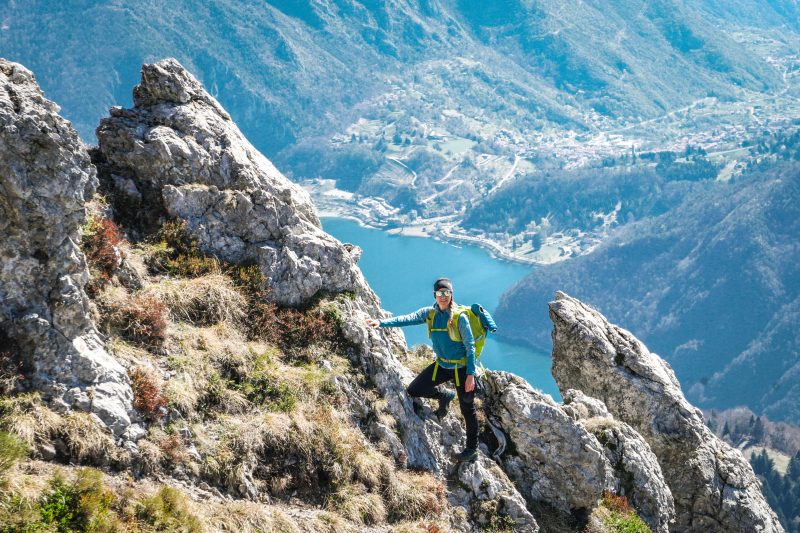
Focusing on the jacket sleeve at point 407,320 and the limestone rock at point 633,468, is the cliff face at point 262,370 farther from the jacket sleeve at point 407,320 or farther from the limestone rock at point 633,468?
the jacket sleeve at point 407,320

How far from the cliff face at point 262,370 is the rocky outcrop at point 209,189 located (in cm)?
3

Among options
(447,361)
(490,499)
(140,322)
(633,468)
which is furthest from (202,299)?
(633,468)

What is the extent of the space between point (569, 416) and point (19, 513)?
9.70m

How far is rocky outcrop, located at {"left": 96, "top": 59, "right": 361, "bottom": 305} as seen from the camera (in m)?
11.9

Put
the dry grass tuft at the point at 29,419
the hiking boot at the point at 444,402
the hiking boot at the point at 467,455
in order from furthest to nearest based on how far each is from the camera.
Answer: the hiking boot at the point at 444,402
the hiking boot at the point at 467,455
the dry grass tuft at the point at 29,419

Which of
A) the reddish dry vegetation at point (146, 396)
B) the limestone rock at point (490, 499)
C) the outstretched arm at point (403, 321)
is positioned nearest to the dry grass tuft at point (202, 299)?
the reddish dry vegetation at point (146, 396)

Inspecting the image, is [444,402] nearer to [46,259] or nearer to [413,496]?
[413,496]

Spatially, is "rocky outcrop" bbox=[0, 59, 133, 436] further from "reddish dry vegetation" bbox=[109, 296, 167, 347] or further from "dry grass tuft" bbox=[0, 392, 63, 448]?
"reddish dry vegetation" bbox=[109, 296, 167, 347]

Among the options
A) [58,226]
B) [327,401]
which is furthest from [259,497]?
[58,226]

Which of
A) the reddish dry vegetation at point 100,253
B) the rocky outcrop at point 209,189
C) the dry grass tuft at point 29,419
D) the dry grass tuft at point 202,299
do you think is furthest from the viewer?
the rocky outcrop at point 209,189

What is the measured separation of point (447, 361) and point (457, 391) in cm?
66

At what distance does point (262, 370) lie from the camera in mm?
10133

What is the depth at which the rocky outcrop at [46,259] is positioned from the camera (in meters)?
7.92

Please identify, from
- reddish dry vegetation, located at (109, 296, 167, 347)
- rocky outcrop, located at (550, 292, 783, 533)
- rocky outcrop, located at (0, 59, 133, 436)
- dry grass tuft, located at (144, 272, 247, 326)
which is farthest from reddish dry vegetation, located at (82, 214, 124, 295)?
rocky outcrop, located at (550, 292, 783, 533)
